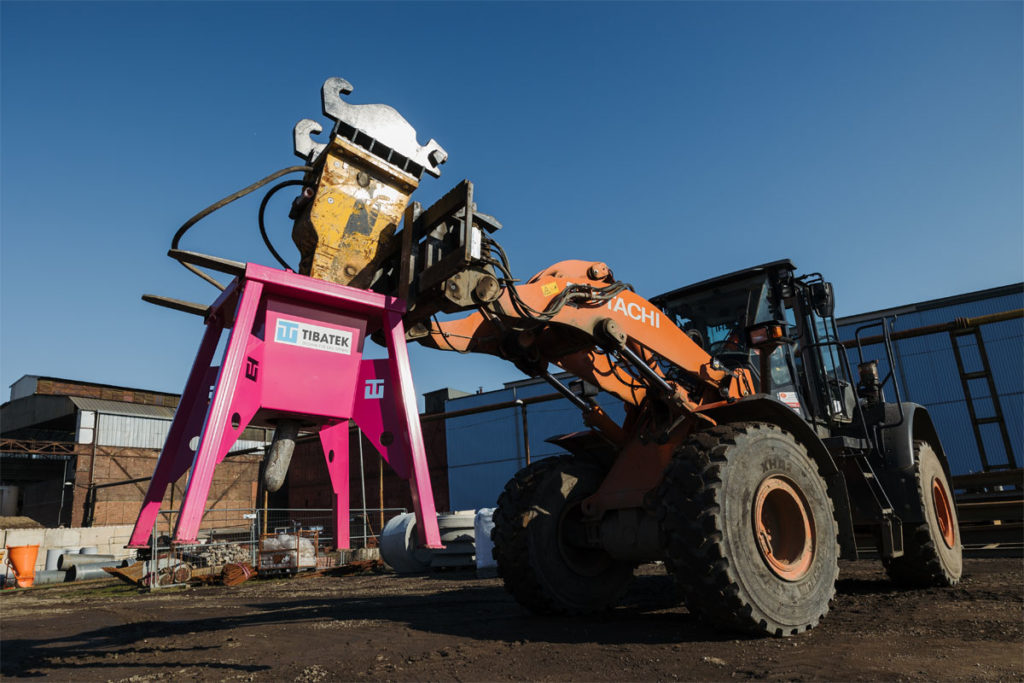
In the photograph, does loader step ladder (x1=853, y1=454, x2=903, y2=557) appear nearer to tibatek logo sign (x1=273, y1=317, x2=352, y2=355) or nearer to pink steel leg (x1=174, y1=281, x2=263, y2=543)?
tibatek logo sign (x1=273, y1=317, x2=352, y2=355)

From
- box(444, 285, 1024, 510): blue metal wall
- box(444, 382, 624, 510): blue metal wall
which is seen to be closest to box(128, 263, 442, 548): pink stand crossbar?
box(444, 285, 1024, 510): blue metal wall

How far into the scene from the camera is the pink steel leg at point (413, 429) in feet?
11.5

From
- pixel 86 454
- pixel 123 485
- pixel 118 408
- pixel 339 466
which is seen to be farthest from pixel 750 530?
pixel 118 408

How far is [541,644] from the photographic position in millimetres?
4230

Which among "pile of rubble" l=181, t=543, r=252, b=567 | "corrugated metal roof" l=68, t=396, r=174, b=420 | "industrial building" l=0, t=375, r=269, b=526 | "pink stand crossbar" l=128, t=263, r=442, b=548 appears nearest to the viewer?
"pink stand crossbar" l=128, t=263, r=442, b=548

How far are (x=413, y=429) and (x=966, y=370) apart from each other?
23.6 meters

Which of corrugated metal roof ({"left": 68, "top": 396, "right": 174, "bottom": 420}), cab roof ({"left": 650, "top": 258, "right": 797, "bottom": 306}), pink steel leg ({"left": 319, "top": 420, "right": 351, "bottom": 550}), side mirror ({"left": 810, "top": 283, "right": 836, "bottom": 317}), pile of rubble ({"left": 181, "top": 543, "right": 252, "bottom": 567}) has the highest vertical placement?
corrugated metal roof ({"left": 68, "top": 396, "right": 174, "bottom": 420})

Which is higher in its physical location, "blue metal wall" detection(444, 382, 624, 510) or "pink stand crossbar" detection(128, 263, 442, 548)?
"blue metal wall" detection(444, 382, 624, 510)

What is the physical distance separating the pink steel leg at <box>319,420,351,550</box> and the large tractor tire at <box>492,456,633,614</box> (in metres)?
1.78

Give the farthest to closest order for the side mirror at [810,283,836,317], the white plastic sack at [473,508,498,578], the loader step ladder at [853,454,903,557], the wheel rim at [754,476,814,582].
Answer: the white plastic sack at [473,508,498,578] → the side mirror at [810,283,836,317] → the loader step ladder at [853,454,903,557] → the wheel rim at [754,476,814,582]

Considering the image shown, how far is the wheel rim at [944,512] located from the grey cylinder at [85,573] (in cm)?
2093

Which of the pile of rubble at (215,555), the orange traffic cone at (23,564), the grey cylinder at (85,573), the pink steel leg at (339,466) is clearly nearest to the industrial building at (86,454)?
the grey cylinder at (85,573)

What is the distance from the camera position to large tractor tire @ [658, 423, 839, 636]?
4.17 meters

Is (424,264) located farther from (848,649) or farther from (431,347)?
(848,649)
